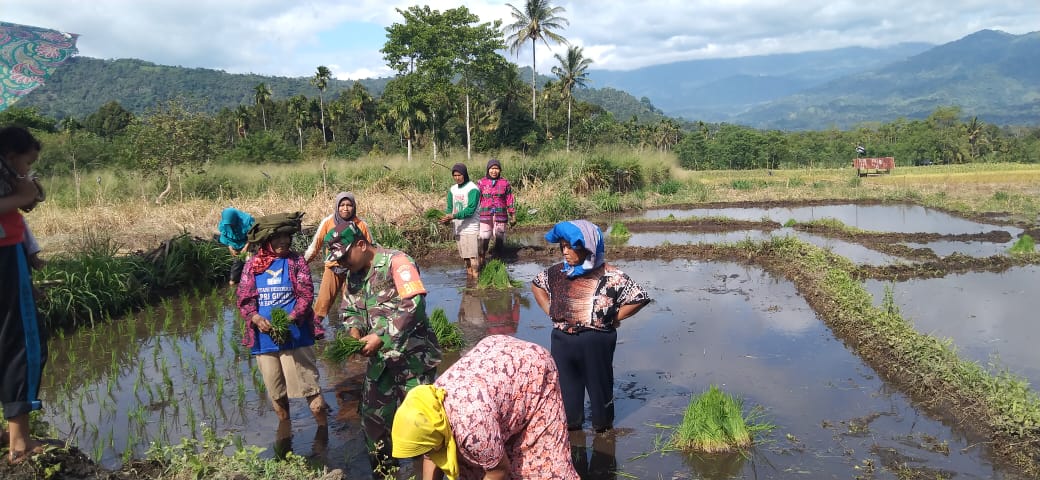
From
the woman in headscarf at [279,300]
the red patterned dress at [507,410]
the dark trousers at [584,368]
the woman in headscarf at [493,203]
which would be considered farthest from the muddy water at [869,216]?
the red patterned dress at [507,410]

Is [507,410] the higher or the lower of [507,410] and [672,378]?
the higher

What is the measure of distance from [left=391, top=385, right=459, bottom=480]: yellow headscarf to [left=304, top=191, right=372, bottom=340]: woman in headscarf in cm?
221

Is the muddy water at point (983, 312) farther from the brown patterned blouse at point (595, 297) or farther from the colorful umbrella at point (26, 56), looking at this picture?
the colorful umbrella at point (26, 56)

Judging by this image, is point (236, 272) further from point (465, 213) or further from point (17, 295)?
point (465, 213)

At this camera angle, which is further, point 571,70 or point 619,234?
point 571,70

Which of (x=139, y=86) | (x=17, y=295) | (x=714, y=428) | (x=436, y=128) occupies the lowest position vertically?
(x=714, y=428)

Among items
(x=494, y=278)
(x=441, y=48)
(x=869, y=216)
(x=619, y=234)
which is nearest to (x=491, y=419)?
(x=494, y=278)

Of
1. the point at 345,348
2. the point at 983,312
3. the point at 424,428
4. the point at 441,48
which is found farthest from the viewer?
the point at 441,48

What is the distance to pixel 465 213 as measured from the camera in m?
8.77

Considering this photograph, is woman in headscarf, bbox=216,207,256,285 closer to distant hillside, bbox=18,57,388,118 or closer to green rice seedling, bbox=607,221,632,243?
green rice seedling, bbox=607,221,632,243

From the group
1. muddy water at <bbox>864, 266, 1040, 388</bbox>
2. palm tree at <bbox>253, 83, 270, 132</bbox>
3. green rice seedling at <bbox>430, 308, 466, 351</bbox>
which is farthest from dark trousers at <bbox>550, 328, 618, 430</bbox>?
palm tree at <bbox>253, 83, 270, 132</bbox>

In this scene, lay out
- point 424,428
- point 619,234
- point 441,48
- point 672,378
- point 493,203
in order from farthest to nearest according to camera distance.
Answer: point 441,48 < point 619,234 < point 493,203 < point 672,378 < point 424,428

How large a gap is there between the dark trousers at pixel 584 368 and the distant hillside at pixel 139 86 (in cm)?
11173

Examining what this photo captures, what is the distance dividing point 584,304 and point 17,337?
3018 mm
